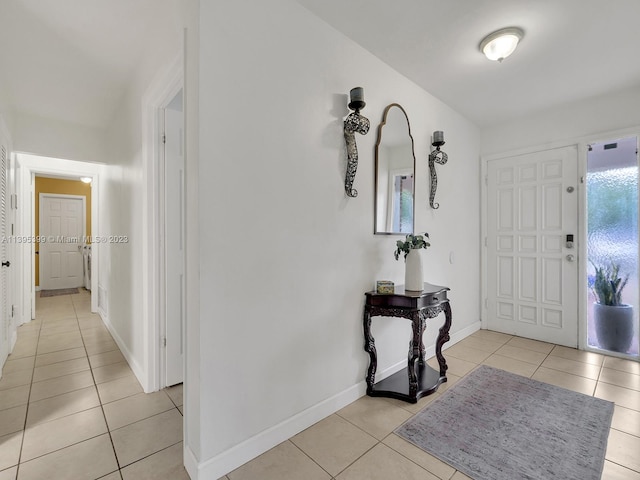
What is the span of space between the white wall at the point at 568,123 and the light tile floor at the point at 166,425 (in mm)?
2289

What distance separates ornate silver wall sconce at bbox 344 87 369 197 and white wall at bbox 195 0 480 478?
0.06 meters

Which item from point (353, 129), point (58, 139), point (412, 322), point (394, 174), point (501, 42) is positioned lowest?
point (412, 322)

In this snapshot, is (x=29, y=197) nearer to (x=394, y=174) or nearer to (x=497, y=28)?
(x=394, y=174)

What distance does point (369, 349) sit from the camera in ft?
7.14

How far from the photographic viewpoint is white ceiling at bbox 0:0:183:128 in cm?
181

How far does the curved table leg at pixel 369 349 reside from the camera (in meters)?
2.18

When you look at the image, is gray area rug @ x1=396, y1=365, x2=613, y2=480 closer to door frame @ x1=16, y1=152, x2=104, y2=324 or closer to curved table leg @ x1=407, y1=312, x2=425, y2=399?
curved table leg @ x1=407, y1=312, x2=425, y2=399

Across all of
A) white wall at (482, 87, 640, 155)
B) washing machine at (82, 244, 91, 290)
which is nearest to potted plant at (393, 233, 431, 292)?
white wall at (482, 87, 640, 155)

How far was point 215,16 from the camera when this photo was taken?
4.72ft

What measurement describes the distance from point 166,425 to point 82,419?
57 cm

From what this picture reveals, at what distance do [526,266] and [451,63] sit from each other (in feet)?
8.08

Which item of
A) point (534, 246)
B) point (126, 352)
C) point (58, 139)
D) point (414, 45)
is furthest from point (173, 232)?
point (534, 246)

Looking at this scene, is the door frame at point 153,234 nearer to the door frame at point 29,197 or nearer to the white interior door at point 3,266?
the white interior door at point 3,266

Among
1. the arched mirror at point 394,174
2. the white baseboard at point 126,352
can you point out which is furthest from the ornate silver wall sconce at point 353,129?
the white baseboard at point 126,352
